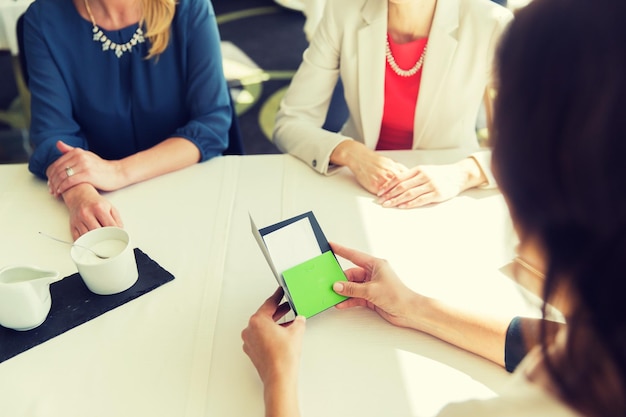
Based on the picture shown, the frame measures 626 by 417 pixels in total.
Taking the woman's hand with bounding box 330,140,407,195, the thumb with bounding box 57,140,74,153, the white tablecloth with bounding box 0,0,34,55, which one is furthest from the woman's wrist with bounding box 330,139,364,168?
the white tablecloth with bounding box 0,0,34,55

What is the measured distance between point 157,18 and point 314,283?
33.3 inches

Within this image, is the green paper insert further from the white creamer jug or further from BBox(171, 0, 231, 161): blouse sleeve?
BBox(171, 0, 231, 161): blouse sleeve

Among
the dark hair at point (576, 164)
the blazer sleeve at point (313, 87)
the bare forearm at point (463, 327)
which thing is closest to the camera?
the dark hair at point (576, 164)

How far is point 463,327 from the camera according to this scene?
87 cm

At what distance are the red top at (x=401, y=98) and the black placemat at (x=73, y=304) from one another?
0.82 m

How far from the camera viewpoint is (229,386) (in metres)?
0.81

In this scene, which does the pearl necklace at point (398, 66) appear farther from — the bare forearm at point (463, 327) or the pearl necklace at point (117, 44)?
the bare forearm at point (463, 327)

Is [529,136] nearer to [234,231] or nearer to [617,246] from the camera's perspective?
[617,246]

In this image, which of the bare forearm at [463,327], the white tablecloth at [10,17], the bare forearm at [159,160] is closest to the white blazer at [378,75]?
the bare forearm at [159,160]

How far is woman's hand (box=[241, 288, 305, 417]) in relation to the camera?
2.45 feet

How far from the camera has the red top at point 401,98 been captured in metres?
1.49

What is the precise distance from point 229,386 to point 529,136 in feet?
1.79

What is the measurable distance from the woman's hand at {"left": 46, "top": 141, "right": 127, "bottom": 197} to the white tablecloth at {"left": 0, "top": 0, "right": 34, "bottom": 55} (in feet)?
3.42

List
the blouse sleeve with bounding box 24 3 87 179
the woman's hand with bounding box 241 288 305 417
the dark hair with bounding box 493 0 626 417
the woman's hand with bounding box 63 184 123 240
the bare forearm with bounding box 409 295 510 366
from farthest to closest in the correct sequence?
the blouse sleeve with bounding box 24 3 87 179
the woman's hand with bounding box 63 184 123 240
the bare forearm with bounding box 409 295 510 366
the woman's hand with bounding box 241 288 305 417
the dark hair with bounding box 493 0 626 417
